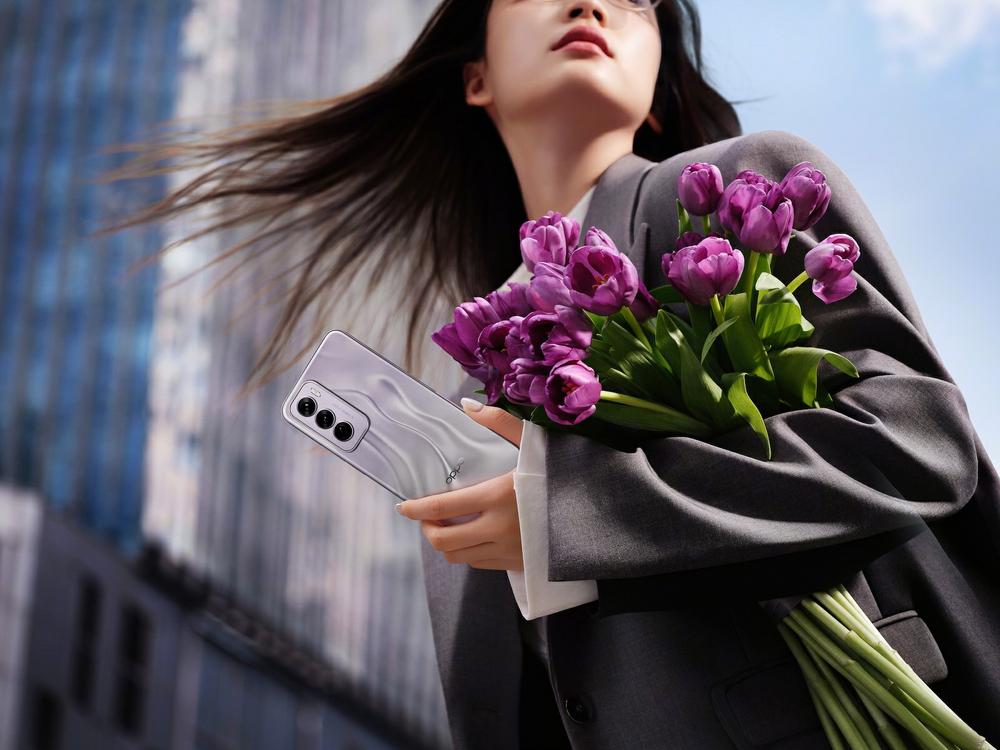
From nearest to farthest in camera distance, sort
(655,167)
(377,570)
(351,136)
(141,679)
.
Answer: (655,167), (351,136), (141,679), (377,570)

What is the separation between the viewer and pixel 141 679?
612 cm

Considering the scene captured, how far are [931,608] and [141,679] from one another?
249 inches

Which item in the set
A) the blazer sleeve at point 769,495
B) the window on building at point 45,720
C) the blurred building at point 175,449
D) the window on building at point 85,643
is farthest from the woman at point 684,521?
the window on building at point 85,643

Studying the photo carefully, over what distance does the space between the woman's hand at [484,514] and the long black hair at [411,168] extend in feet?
1.82

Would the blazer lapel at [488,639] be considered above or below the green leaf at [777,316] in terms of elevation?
below

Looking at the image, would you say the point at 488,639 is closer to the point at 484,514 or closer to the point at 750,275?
the point at 484,514

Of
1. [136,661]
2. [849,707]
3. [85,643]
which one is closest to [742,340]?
[849,707]

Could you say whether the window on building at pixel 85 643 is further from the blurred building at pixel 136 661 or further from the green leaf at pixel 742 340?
the green leaf at pixel 742 340

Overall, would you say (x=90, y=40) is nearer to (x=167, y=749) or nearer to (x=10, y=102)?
(x=10, y=102)

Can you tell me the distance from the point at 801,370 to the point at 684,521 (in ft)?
0.42

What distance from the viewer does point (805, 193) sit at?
0.57m

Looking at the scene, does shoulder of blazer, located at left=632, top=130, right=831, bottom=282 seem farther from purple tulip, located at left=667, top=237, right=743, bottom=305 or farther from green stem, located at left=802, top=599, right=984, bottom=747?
green stem, located at left=802, top=599, right=984, bottom=747

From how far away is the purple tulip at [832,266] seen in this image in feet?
1.84

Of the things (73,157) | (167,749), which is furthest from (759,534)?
(73,157)
